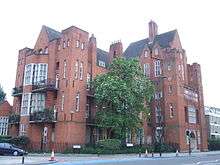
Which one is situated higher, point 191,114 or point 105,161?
point 191,114

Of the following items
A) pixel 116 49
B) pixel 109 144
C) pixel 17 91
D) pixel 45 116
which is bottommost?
pixel 109 144

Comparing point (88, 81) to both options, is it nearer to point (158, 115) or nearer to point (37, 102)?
point (37, 102)

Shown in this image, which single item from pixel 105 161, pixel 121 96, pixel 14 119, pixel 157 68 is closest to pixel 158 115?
pixel 157 68

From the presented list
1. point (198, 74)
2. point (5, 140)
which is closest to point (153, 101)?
point (198, 74)

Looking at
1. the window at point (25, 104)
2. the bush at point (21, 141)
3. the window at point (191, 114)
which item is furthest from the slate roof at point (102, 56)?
the bush at point (21, 141)

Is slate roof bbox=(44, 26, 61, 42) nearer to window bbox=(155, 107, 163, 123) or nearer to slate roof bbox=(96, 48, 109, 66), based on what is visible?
slate roof bbox=(96, 48, 109, 66)

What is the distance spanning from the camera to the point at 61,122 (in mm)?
40688

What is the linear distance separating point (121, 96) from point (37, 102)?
39.5ft

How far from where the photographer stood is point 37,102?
142ft

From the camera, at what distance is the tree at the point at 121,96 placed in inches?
1585

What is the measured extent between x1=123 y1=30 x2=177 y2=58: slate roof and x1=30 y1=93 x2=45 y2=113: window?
2369 centimetres

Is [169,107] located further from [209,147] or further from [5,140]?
[5,140]

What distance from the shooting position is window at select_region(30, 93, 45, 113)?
4303 centimetres

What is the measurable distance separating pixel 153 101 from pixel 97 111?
48.6 feet
